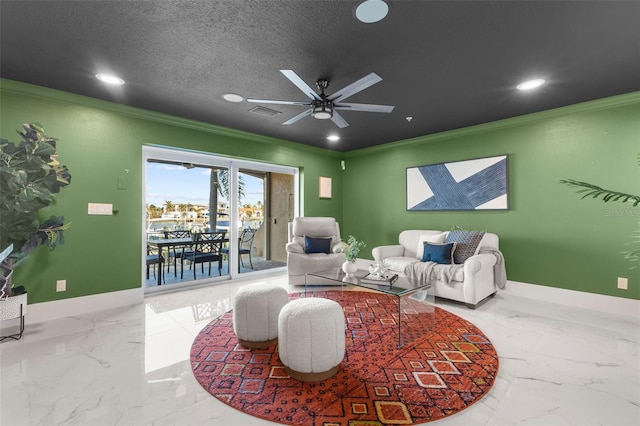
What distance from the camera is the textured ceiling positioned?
1980mm

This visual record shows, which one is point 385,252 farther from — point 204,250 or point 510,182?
point 204,250

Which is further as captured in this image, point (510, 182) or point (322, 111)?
point (510, 182)

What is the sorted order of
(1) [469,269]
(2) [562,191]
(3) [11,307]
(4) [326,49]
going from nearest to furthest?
(4) [326,49] < (3) [11,307] < (1) [469,269] < (2) [562,191]

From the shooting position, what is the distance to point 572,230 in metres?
3.66

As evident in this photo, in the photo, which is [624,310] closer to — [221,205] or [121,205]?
[221,205]

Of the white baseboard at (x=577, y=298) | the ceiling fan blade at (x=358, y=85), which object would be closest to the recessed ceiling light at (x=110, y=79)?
the ceiling fan blade at (x=358, y=85)

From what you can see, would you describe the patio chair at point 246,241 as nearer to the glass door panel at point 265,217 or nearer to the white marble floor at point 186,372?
the glass door panel at point 265,217

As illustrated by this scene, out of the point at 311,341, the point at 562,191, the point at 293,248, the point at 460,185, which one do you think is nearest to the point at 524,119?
the point at 562,191

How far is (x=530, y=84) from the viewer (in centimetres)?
305

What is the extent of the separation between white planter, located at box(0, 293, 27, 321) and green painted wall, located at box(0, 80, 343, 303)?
0.51 m

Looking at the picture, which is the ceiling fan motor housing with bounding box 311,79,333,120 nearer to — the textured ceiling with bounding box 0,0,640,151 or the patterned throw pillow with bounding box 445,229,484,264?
the textured ceiling with bounding box 0,0,640,151

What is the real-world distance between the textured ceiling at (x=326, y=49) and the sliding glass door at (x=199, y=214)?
130 cm

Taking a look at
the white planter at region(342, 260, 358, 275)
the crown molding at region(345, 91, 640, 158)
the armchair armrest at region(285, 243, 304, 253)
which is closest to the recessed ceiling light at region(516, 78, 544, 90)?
the crown molding at region(345, 91, 640, 158)

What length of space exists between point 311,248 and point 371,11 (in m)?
3.41
